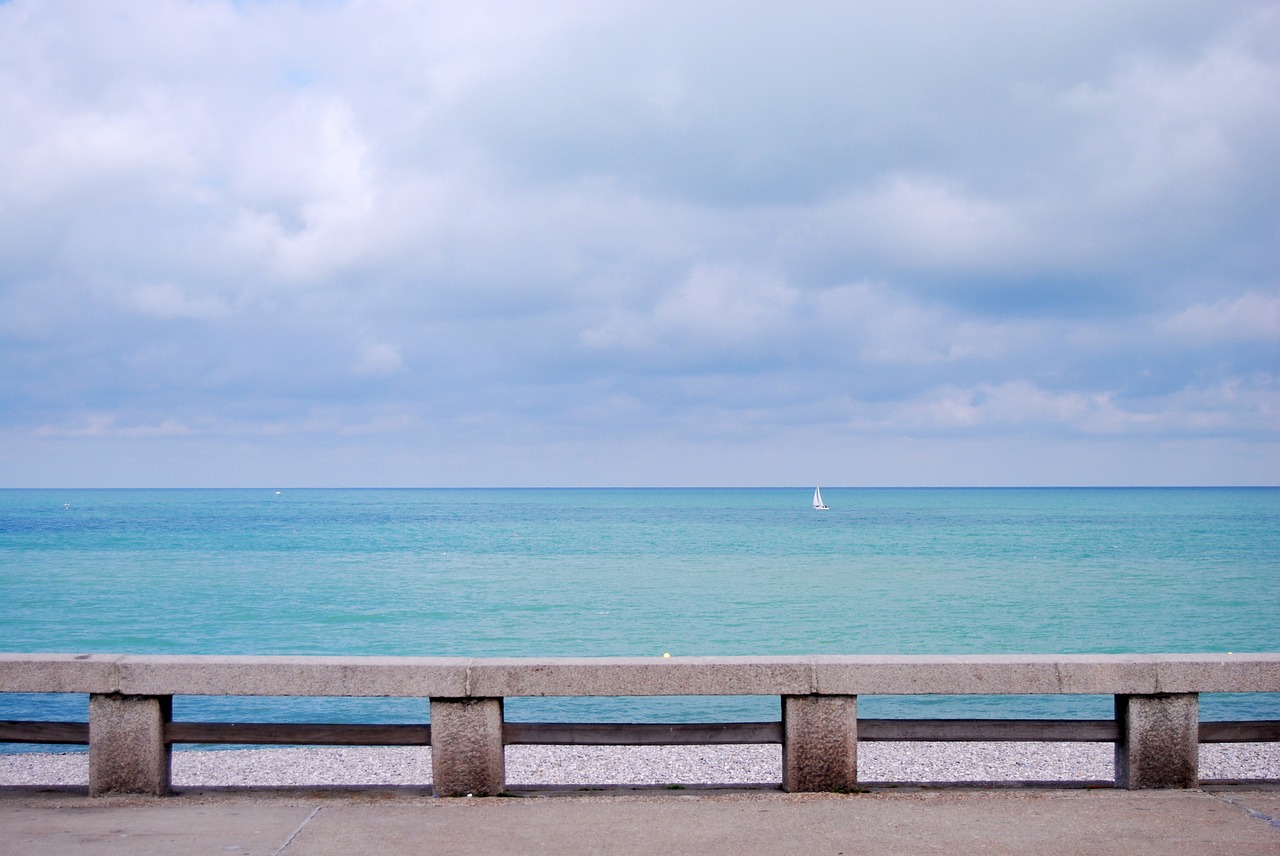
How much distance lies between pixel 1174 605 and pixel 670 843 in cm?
3591

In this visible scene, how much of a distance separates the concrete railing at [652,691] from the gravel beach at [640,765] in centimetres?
611

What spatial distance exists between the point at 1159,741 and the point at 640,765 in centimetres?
841

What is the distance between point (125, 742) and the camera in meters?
5.75

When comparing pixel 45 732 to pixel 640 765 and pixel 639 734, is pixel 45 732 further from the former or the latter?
pixel 640 765

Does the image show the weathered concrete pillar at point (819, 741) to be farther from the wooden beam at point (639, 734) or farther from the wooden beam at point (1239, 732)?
the wooden beam at point (1239, 732)

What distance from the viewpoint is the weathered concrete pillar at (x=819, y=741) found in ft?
18.7

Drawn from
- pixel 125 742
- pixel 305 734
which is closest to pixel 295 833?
pixel 305 734

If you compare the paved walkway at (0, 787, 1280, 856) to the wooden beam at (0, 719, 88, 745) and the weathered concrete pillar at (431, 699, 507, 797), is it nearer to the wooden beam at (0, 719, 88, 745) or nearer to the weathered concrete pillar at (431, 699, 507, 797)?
the weathered concrete pillar at (431, 699, 507, 797)

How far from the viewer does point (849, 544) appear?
68750 millimetres

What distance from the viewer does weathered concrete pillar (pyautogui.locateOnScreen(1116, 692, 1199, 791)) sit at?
5738 mm

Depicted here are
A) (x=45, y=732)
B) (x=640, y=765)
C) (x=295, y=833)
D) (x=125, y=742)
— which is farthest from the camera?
(x=640, y=765)

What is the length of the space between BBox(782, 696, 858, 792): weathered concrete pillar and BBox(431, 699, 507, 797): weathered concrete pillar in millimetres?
1648

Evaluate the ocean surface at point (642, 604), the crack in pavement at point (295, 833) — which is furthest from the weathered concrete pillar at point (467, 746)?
the ocean surface at point (642, 604)

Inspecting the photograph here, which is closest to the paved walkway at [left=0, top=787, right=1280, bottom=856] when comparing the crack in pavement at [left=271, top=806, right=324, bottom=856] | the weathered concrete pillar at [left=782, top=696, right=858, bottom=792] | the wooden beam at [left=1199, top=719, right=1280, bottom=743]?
the crack in pavement at [left=271, top=806, right=324, bottom=856]
